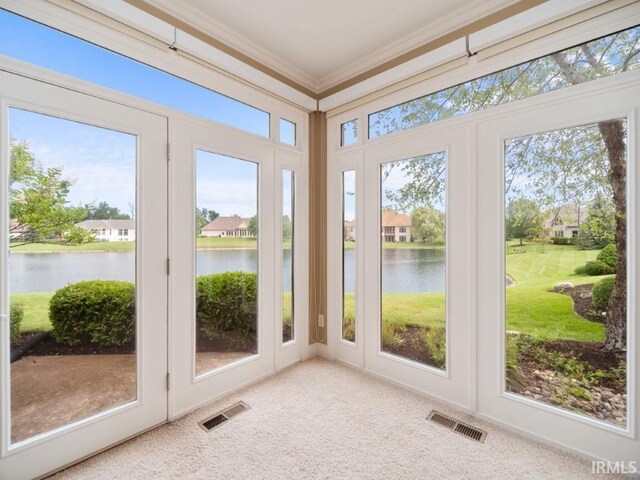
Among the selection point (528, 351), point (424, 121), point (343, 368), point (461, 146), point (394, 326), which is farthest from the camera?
point (343, 368)

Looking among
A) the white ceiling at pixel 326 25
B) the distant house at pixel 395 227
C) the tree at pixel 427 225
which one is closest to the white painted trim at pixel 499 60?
the white ceiling at pixel 326 25

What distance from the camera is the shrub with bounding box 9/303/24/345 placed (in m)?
1.42

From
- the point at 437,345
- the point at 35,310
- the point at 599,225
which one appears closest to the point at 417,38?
the point at 599,225

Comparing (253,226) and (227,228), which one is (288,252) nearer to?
(253,226)

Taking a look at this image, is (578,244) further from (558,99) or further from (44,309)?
(44,309)

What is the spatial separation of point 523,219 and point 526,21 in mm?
1154

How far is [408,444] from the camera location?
1.71 metres

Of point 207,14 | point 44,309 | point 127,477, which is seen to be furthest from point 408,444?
point 207,14

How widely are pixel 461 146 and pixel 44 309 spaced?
272 centimetres

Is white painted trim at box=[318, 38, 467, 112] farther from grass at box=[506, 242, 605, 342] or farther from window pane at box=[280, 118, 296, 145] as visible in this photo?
grass at box=[506, 242, 605, 342]

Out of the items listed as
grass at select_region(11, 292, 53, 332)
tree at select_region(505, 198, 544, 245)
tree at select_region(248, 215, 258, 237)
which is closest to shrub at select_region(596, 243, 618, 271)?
tree at select_region(505, 198, 544, 245)

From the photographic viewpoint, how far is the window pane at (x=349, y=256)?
105 inches

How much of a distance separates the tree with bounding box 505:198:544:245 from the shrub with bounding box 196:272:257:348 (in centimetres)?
193

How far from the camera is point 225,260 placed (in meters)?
2.24
